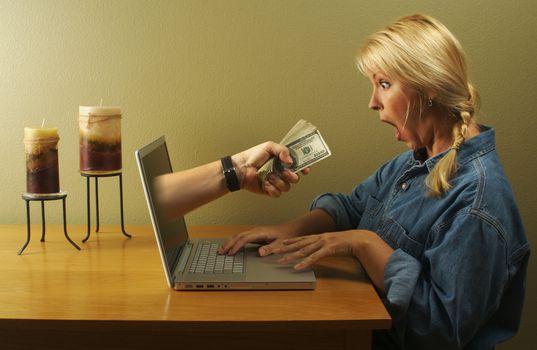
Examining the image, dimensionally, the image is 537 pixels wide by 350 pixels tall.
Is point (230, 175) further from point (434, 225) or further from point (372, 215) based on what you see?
point (434, 225)

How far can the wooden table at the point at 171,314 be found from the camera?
3.76 ft

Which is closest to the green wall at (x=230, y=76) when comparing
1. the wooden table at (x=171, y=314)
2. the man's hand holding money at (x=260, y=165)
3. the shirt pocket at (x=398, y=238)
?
the man's hand holding money at (x=260, y=165)

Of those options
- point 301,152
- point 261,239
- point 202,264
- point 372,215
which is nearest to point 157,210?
point 202,264

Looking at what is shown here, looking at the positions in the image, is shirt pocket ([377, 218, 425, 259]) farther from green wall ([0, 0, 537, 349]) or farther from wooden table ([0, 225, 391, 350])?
green wall ([0, 0, 537, 349])

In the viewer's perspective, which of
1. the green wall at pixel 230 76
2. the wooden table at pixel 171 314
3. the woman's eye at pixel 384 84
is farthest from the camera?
the green wall at pixel 230 76

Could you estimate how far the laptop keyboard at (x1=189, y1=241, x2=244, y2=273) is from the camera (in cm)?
138

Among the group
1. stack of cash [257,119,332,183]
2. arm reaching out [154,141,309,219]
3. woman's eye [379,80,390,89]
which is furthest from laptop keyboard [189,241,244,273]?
woman's eye [379,80,390,89]

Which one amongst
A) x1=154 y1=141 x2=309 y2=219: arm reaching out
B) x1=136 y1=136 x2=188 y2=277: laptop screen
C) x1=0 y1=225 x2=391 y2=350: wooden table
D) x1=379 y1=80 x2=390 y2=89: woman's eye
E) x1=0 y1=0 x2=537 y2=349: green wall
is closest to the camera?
x1=0 y1=225 x2=391 y2=350: wooden table

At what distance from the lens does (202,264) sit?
4.66 ft

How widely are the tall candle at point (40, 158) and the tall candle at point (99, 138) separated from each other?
8 centimetres

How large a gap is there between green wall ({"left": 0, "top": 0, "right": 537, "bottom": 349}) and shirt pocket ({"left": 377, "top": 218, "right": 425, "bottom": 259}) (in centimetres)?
45

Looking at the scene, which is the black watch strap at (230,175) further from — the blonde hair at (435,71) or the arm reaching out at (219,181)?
the blonde hair at (435,71)

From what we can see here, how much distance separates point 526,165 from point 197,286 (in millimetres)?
1119

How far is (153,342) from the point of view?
1.21 m
